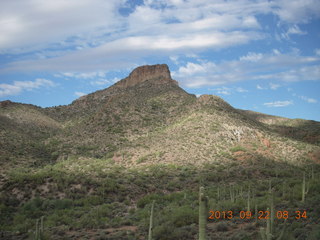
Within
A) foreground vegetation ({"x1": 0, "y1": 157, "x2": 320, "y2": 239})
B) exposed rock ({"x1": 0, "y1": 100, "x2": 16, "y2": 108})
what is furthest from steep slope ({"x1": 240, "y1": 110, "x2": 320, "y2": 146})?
exposed rock ({"x1": 0, "y1": 100, "x2": 16, "y2": 108})

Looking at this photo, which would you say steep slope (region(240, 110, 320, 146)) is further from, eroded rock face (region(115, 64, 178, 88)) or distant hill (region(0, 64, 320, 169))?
eroded rock face (region(115, 64, 178, 88))

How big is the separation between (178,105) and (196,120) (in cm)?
1354

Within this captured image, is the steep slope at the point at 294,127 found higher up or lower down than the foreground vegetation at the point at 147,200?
higher up

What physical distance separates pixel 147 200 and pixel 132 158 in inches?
716

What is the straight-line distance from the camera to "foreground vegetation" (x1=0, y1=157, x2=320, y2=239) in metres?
16.7

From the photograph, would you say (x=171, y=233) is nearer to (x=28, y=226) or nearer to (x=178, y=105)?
(x=28, y=226)

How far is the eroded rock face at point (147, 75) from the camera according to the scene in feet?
307

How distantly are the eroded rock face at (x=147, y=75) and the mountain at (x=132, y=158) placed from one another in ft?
32.9

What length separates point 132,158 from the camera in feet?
150
